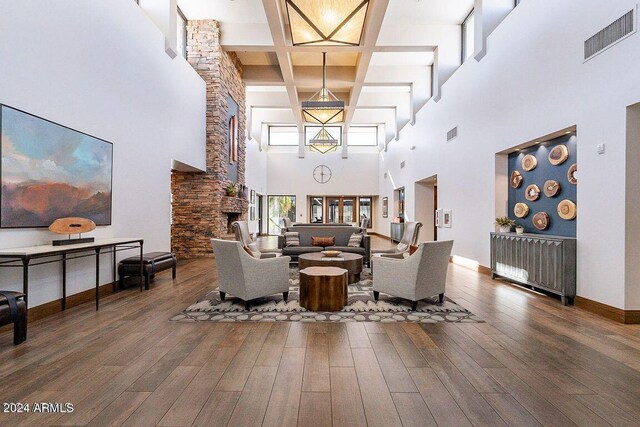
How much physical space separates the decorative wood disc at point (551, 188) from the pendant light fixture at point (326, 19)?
3.73 meters

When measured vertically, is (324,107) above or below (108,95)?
above

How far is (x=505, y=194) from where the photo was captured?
574 centimetres

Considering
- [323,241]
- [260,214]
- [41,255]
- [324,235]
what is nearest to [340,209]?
[260,214]

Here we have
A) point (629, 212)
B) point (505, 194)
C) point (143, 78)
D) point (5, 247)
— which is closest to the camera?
point (5, 247)

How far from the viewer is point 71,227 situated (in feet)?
12.0

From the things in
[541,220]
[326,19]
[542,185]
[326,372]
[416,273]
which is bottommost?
[326,372]

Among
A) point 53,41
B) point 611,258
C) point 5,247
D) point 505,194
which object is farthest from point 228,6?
point 611,258

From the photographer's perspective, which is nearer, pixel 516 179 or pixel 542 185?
pixel 542 185

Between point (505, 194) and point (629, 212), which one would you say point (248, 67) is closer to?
point (505, 194)

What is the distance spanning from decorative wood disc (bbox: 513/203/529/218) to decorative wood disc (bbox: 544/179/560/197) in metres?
0.52

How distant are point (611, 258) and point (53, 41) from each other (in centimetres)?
663

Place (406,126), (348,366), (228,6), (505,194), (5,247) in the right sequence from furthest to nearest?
1. (406,126)
2. (228,6)
3. (505,194)
4. (5,247)
5. (348,366)

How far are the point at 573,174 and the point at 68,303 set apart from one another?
664 cm

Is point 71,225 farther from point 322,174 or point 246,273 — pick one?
point 322,174
